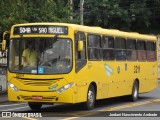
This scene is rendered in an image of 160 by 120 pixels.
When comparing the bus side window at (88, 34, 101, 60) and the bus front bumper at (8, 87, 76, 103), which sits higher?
the bus side window at (88, 34, 101, 60)

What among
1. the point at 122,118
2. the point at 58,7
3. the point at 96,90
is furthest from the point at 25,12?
the point at 122,118

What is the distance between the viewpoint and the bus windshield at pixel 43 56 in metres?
Answer: 16.1

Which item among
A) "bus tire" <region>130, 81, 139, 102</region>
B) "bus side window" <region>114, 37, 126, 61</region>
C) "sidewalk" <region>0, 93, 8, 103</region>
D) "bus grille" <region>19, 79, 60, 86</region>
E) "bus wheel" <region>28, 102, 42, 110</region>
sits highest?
"bus side window" <region>114, 37, 126, 61</region>

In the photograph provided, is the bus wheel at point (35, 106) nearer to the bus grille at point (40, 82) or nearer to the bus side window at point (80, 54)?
the bus grille at point (40, 82)

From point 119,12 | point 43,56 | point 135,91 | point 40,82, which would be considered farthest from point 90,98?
point 119,12

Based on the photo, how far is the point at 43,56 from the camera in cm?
1625

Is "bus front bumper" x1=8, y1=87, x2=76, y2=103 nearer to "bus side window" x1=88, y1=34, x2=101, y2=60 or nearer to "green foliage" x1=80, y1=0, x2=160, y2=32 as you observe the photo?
"bus side window" x1=88, y1=34, x2=101, y2=60

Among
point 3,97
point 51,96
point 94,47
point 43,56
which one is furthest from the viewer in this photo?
point 3,97

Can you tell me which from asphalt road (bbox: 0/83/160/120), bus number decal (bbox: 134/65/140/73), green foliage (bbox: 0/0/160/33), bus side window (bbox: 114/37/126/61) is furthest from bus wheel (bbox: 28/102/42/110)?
green foliage (bbox: 0/0/160/33)

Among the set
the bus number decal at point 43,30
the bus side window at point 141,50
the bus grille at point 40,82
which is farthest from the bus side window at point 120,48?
the bus grille at point 40,82

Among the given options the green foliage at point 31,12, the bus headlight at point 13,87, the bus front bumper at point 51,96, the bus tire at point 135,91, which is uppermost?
the green foliage at point 31,12

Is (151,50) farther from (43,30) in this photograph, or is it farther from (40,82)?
(40,82)

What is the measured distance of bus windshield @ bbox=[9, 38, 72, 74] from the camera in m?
16.1

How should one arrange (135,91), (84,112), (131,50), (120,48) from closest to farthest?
A: (84,112) → (120,48) → (131,50) → (135,91)
